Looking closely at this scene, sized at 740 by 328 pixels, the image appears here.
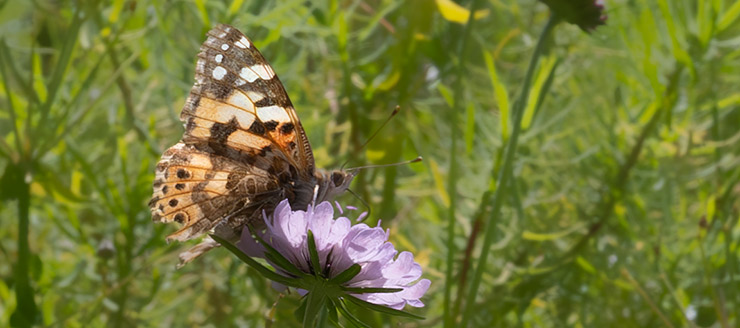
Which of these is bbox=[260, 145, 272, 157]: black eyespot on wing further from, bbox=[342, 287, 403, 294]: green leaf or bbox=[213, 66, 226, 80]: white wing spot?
bbox=[342, 287, 403, 294]: green leaf

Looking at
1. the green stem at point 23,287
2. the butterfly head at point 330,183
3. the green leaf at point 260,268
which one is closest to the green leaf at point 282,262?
the green leaf at point 260,268

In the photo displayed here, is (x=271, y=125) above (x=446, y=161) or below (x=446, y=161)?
above

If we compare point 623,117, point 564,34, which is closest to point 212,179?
point 623,117

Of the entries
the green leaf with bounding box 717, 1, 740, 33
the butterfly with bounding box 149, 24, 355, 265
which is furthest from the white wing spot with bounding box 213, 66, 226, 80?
the green leaf with bounding box 717, 1, 740, 33

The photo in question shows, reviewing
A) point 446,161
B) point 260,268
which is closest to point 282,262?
point 260,268

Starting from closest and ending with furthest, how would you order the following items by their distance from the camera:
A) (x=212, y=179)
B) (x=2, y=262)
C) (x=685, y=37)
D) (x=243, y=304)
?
1. (x=212, y=179)
2. (x=685, y=37)
3. (x=243, y=304)
4. (x=2, y=262)

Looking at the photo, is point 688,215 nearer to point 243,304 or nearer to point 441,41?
point 441,41

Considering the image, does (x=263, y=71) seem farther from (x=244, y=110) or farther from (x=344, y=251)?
(x=344, y=251)
